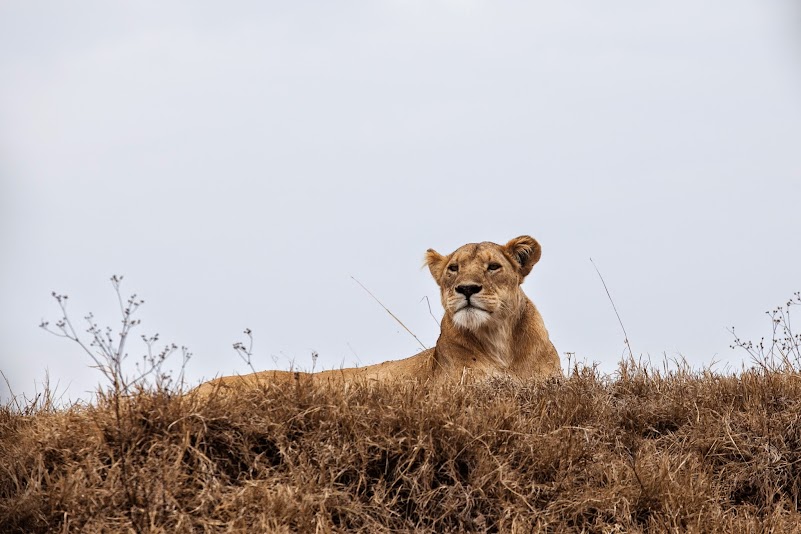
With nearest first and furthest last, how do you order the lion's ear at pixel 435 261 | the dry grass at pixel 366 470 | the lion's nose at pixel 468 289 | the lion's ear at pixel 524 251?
the dry grass at pixel 366 470, the lion's nose at pixel 468 289, the lion's ear at pixel 524 251, the lion's ear at pixel 435 261

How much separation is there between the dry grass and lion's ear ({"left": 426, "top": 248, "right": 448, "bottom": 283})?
2751 millimetres

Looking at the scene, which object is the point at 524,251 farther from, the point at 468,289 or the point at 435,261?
the point at 435,261

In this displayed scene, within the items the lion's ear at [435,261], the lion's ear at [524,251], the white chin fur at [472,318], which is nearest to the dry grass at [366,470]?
the white chin fur at [472,318]

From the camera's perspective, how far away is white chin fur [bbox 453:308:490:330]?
820cm

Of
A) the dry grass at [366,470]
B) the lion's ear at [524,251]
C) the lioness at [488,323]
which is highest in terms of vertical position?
the lion's ear at [524,251]

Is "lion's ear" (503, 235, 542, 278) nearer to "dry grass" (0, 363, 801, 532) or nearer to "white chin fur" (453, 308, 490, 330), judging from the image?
"white chin fur" (453, 308, 490, 330)

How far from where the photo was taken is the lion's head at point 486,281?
8203mm

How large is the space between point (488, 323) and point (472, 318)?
0.15 metres

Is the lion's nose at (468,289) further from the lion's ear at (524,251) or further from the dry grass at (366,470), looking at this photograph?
the dry grass at (366,470)

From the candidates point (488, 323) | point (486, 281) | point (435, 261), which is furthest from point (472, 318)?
point (435, 261)

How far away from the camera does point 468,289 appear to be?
26.9 feet

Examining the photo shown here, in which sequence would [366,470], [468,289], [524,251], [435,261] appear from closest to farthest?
1. [366,470]
2. [468,289]
3. [524,251]
4. [435,261]

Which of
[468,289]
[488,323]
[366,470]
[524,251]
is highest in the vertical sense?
[524,251]

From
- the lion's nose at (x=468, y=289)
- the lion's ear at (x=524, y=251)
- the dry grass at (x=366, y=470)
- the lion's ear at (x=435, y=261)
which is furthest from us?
the lion's ear at (x=435, y=261)
